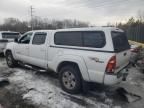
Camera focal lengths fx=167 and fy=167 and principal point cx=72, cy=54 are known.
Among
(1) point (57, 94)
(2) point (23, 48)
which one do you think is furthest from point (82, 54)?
(2) point (23, 48)

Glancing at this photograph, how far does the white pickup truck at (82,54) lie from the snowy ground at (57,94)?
412 millimetres

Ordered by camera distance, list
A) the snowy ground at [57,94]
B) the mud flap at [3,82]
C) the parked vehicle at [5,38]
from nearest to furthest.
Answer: the snowy ground at [57,94] → the mud flap at [3,82] → the parked vehicle at [5,38]

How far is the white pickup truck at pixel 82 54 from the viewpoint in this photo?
411cm

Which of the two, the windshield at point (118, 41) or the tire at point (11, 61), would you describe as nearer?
the windshield at point (118, 41)

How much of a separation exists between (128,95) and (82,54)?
1.89m

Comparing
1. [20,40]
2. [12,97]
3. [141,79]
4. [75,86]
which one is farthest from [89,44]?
[20,40]

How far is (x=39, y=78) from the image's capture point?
6.38m

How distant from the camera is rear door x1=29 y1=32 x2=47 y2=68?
19.1 ft

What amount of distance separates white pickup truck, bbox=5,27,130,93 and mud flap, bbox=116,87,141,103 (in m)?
0.61

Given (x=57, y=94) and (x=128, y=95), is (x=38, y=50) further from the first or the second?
(x=128, y=95)

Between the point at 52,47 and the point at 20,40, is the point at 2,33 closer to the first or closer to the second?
the point at 20,40

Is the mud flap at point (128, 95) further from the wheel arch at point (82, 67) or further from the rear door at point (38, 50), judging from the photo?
the rear door at point (38, 50)

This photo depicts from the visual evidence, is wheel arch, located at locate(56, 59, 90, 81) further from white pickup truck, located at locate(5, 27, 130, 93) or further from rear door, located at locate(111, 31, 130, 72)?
rear door, located at locate(111, 31, 130, 72)

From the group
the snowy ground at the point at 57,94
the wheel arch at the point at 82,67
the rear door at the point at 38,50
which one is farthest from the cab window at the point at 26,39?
the wheel arch at the point at 82,67
